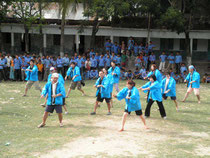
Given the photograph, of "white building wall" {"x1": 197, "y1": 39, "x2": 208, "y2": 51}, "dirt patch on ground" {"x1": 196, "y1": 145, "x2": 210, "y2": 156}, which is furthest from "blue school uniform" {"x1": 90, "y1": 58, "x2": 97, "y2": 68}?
"dirt patch on ground" {"x1": 196, "y1": 145, "x2": 210, "y2": 156}

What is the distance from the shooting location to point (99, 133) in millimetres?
9344

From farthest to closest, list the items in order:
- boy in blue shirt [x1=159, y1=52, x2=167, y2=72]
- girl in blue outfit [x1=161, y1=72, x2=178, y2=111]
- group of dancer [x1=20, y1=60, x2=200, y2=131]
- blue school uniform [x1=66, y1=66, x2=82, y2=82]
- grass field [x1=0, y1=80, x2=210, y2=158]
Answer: boy in blue shirt [x1=159, y1=52, x2=167, y2=72] → blue school uniform [x1=66, y1=66, x2=82, y2=82] → girl in blue outfit [x1=161, y1=72, x2=178, y2=111] → group of dancer [x1=20, y1=60, x2=200, y2=131] → grass field [x1=0, y1=80, x2=210, y2=158]

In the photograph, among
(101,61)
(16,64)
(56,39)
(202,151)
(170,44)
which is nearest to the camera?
(202,151)

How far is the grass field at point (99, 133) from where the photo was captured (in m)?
7.88

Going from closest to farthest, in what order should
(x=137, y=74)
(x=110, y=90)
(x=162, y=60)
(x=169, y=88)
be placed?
1. (x=110, y=90)
2. (x=169, y=88)
3. (x=137, y=74)
4. (x=162, y=60)

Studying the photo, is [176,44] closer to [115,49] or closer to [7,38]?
[115,49]

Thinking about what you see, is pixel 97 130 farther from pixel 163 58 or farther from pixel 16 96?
pixel 163 58

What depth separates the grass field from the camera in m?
7.88

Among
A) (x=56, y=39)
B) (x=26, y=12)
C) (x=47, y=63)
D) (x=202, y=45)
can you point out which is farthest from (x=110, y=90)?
(x=56, y=39)

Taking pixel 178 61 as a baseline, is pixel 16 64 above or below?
below

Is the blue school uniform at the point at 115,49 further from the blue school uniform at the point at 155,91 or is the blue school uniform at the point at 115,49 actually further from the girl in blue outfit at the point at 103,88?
the blue school uniform at the point at 155,91

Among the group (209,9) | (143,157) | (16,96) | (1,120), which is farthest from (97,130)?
(209,9)

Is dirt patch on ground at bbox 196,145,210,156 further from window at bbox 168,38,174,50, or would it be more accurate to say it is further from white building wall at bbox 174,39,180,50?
window at bbox 168,38,174,50

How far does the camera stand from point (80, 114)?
38.8ft
